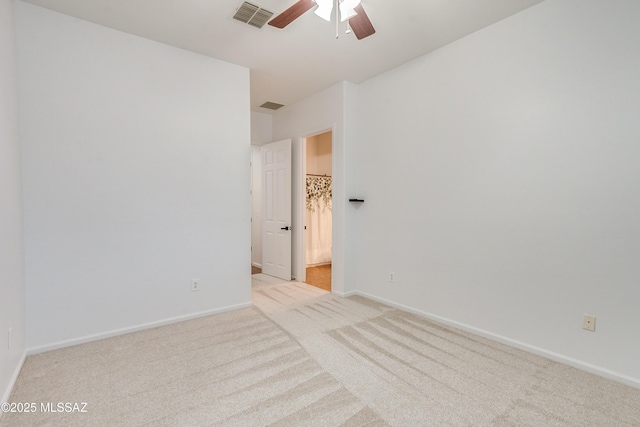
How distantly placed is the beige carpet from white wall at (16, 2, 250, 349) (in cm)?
38

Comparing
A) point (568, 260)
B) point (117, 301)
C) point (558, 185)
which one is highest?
point (558, 185)

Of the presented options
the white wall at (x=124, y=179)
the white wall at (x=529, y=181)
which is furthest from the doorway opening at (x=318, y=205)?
the white wall at (x=529, y=181)

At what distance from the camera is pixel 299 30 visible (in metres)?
2.68

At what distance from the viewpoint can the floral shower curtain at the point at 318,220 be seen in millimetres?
5797

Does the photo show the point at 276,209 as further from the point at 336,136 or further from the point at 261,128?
the point at 336,136

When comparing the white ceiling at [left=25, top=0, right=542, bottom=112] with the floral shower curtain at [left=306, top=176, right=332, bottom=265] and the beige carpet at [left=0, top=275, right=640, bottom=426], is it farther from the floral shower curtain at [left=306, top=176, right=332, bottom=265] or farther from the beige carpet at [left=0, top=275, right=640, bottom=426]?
the beige carpet at [left=0, top=275, right=640, bottom=426]

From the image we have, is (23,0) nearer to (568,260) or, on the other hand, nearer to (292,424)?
(292,424)

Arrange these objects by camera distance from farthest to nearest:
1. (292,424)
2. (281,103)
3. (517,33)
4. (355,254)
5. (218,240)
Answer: (281,103) → (355,254) → (218,240) → (517,33) → (292,424)

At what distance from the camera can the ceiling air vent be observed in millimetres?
2381

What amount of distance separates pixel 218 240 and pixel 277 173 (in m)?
1.85

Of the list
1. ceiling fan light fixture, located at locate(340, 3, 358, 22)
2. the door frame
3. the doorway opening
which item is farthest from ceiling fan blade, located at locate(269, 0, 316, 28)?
the doorway opening

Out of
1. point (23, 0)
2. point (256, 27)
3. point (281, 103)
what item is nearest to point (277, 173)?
point (281, 103)

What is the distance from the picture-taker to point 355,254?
13.3ft

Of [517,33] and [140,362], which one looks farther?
[517,33]
